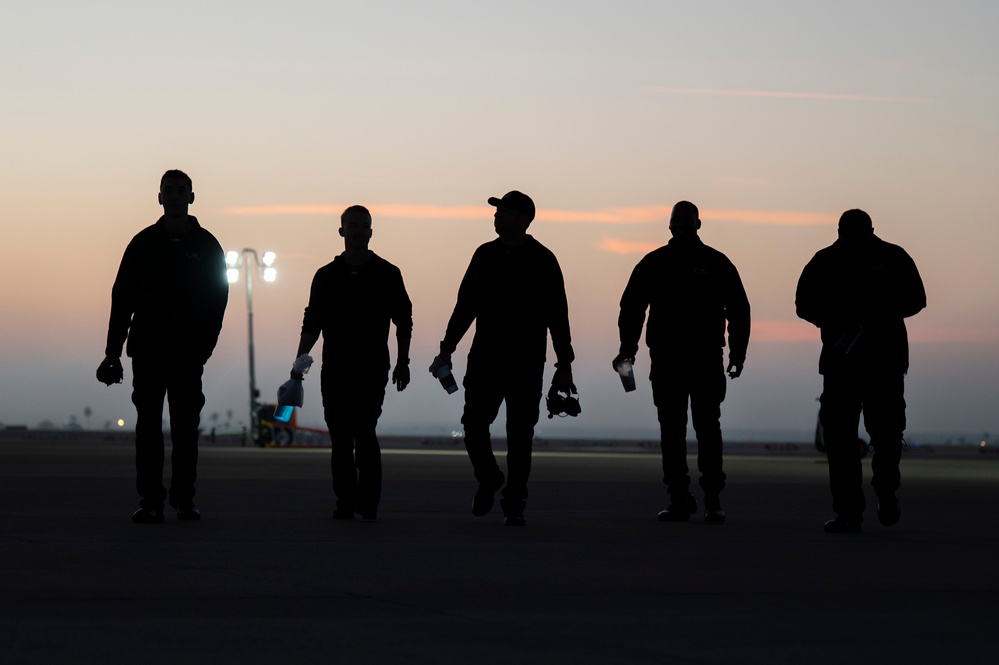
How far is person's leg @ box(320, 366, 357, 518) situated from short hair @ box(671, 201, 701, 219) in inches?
103

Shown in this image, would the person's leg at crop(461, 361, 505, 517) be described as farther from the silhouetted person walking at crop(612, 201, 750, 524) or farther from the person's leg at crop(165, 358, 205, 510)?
the person's leg at crop(165, 358, 205, 510)

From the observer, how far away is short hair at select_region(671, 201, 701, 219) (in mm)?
11984

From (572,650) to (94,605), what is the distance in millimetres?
1843

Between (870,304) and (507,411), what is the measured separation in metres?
2.48

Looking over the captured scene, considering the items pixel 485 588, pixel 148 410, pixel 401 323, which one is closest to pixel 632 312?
pixel 401 323

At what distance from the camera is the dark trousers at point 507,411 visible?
11203mm

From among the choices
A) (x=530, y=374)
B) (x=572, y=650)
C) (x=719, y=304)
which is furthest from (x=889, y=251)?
(x=572, y=650)

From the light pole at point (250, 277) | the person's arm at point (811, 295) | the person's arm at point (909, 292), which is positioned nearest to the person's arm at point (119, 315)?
the person's arm at point (811, 295)

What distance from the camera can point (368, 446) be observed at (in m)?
11.4

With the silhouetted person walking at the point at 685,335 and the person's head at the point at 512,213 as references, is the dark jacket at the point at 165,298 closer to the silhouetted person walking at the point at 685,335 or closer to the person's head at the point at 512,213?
the person's head at the point at 512,213

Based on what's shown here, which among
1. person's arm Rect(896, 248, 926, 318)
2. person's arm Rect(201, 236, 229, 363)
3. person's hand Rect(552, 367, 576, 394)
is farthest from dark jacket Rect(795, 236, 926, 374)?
person's arm Rect(201, 236, 229, 363)

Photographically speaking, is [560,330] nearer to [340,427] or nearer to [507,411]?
[507,411]

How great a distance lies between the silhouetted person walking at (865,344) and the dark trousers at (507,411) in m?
Result: 1.91

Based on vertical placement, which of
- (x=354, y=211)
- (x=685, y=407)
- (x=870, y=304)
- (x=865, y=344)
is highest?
(x=354, y=211)
